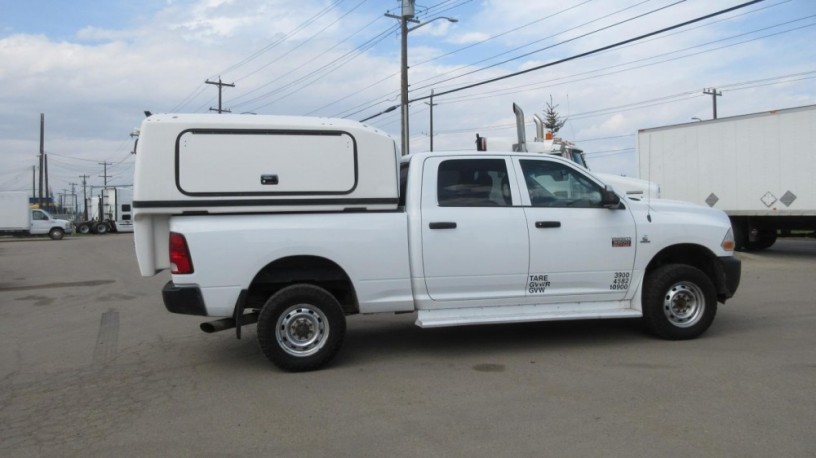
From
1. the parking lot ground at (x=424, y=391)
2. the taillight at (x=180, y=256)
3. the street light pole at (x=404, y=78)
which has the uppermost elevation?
the street light pole at (x=404, y=78)

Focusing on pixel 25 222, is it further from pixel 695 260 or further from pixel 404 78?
pixel 695 260

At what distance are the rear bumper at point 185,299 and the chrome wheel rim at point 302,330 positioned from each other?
0.72 meters

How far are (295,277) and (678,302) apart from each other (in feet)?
13.1

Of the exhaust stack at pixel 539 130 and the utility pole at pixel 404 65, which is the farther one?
the utility pole at pixel 404 65

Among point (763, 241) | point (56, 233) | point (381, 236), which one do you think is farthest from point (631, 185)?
point (56, 233)

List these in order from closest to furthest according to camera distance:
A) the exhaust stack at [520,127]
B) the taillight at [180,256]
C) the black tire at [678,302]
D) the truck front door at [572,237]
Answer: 1. the taillight at [180,256]
2. the truck front door at [572,237]
3. the black tire at [678,302]
4. the exhaust stack at [520,127]

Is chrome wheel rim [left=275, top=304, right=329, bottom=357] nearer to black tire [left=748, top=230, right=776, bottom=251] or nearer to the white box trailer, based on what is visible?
black tire [left=748, top=230, right=776, bottom=251]

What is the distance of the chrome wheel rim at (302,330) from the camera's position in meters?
5.74

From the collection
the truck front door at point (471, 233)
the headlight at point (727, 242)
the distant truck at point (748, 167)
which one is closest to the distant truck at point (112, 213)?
the distant truck at point (748, 167)

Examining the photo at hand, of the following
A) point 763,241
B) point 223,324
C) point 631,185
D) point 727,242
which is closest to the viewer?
point 223,324

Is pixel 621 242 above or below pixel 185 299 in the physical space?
above

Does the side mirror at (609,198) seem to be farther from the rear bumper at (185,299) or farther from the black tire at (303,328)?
the rear bumper at (185,299)

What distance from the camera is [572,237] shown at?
20.8ft

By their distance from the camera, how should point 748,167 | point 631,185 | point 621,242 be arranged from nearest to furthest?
point 621,242 < point 631,185 < point 748,167
